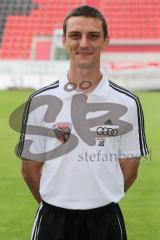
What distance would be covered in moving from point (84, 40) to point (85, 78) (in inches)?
5.4

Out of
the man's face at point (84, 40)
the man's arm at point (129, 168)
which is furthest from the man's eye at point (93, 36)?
the man's arm at point (129, 168)

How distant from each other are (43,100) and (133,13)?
80.4ft

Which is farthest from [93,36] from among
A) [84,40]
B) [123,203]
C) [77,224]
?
Result: [123,203]

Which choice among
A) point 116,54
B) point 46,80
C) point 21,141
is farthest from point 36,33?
point 21,141

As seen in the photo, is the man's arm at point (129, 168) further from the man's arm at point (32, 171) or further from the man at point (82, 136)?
the man's arm at point (32, 171)

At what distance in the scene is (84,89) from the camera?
175cm

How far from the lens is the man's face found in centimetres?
171

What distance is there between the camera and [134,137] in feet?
6.10

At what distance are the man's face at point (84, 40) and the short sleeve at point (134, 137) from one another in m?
0.23

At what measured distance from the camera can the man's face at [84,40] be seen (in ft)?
5.61

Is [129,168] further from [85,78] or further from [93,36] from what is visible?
[93,36]

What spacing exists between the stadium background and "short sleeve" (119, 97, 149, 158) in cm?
179

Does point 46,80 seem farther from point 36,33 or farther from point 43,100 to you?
point 43,100
